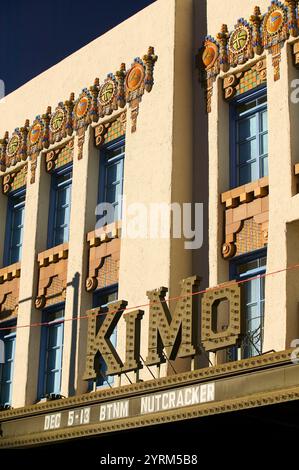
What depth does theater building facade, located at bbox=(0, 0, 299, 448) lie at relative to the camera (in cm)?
1678

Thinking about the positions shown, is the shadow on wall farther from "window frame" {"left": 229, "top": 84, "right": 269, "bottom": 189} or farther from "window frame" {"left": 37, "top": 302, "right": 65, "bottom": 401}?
"window frame" {"left": 37, "top": 302, "right": 65, "bottom": 401}

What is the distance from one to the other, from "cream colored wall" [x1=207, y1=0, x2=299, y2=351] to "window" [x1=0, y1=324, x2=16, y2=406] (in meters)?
6.51

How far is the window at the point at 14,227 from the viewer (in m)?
24.8

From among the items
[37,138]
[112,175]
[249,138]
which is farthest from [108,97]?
[249,138]

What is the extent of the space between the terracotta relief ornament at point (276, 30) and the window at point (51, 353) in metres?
7.16

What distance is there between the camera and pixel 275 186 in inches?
711

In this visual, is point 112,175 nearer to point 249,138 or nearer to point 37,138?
point 37,138

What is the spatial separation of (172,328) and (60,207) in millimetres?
7471

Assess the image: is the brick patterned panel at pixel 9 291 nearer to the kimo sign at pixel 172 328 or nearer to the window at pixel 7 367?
the window at pixel 7 367

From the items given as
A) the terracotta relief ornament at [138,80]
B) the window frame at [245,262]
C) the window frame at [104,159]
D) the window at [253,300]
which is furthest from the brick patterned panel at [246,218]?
the window frame at [104,159]

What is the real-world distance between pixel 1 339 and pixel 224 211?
24.2ft

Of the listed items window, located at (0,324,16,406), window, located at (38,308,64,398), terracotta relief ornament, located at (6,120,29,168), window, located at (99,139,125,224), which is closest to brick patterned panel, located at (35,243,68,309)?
window, located at (38,308,64,398)

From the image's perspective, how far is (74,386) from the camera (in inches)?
822
